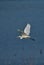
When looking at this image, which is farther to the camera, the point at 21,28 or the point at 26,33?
the point at 21,28

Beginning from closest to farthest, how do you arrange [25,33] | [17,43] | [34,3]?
1. [25,33]
2. [17,43]
3. [34,3]

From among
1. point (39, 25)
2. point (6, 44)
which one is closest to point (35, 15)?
point (39, 25)

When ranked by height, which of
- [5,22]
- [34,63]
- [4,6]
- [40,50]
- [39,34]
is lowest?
[34,63]

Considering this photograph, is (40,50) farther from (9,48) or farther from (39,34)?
(9,48)

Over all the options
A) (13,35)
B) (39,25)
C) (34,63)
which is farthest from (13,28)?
(34,63)

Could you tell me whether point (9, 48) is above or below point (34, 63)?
above

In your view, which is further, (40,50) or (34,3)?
(34,3)

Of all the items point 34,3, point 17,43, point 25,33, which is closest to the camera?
point 25,33
